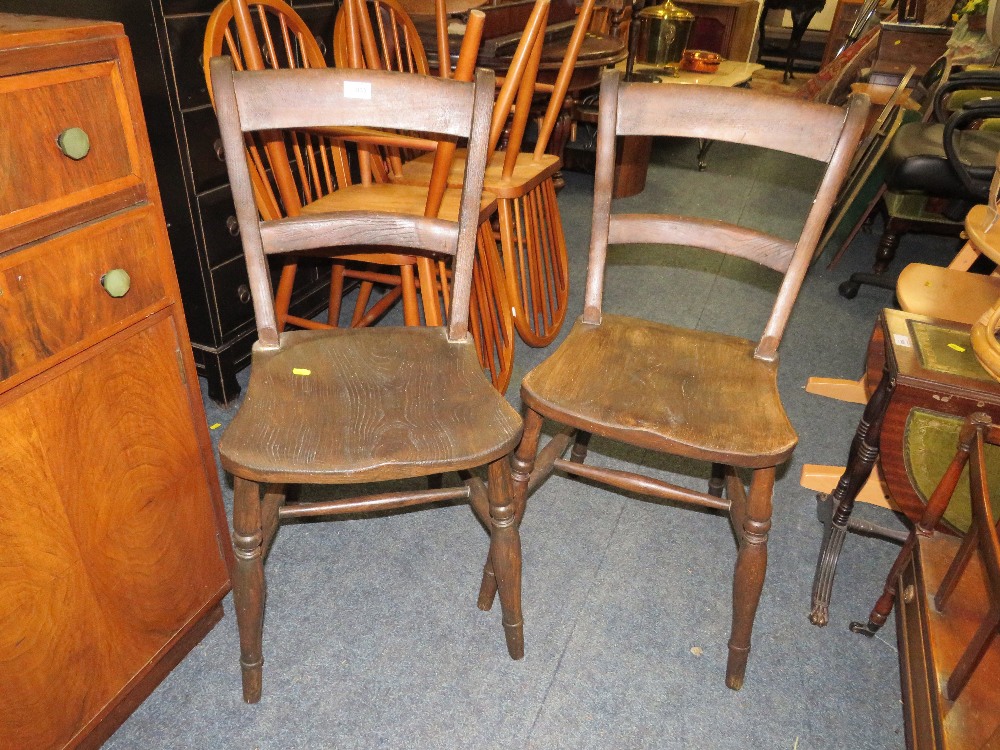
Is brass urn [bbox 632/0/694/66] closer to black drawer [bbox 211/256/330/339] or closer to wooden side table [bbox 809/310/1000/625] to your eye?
black drawer [bbox 211/256/330/339]

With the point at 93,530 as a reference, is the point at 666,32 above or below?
above

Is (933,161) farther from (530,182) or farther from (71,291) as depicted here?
(71,291)

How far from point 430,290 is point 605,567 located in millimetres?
738

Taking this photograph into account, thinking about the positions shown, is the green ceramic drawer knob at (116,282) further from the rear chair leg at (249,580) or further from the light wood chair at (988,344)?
the light wood chair at (988,344)

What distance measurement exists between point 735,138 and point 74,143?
1006 millimetres

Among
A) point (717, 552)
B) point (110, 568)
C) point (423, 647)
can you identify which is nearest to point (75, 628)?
point (110, 568)

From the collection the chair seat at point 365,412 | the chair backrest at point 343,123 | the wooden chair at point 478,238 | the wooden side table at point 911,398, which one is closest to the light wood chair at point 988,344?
the wooden side table at point 911,398

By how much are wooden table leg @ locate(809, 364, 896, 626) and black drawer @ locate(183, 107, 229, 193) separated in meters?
1.44

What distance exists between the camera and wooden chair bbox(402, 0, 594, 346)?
1.67 meters

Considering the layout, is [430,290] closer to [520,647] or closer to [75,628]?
[520,647]

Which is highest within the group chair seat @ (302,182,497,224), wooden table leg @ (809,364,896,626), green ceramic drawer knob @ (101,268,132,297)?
green ceramic drawer knob @ (101,268,132,297)

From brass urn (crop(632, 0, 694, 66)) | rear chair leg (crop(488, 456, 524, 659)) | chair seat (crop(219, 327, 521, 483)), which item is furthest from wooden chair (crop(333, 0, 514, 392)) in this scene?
brass urn (crop(632, 0, 694, 66))

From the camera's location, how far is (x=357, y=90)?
1.16m

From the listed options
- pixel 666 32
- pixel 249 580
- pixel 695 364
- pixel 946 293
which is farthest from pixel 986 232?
pixel 666 32
